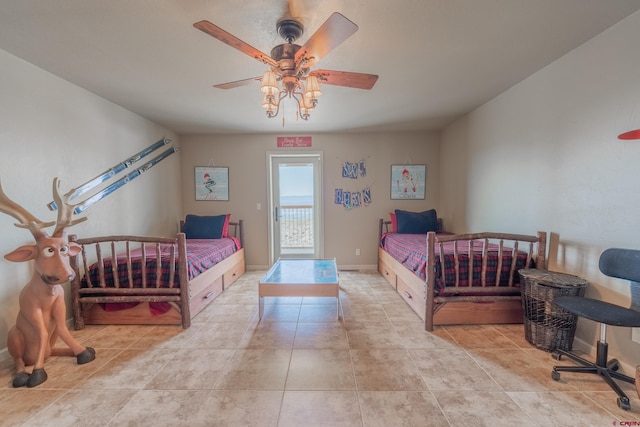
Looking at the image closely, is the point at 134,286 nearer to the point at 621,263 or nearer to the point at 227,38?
the point at 227,38

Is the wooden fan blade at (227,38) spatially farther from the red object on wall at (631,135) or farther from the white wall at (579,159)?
the white wall at (579,159)

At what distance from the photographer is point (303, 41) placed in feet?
6.31

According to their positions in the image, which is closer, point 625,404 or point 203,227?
point 625,404

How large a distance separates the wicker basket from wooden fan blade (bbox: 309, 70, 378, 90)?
1978mm

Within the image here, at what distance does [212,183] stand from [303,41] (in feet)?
10.6

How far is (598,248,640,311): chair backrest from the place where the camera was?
1585 millimetres

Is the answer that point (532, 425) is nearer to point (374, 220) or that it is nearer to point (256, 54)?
point (256, 54)

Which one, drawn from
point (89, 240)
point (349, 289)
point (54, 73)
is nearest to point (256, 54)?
point (54, 73)

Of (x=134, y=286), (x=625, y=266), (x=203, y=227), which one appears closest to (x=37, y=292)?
(x=134, y=286)

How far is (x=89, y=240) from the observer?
2.45m

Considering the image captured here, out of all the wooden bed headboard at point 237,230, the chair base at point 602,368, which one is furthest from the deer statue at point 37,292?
the chair base at point 602,368

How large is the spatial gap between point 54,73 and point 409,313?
4035 mm

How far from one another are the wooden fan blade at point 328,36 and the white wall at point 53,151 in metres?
2.31

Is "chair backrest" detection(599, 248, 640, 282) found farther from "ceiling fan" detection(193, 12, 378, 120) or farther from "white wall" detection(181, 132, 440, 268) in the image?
"white wall" detection(181, 132, 440, 268)
